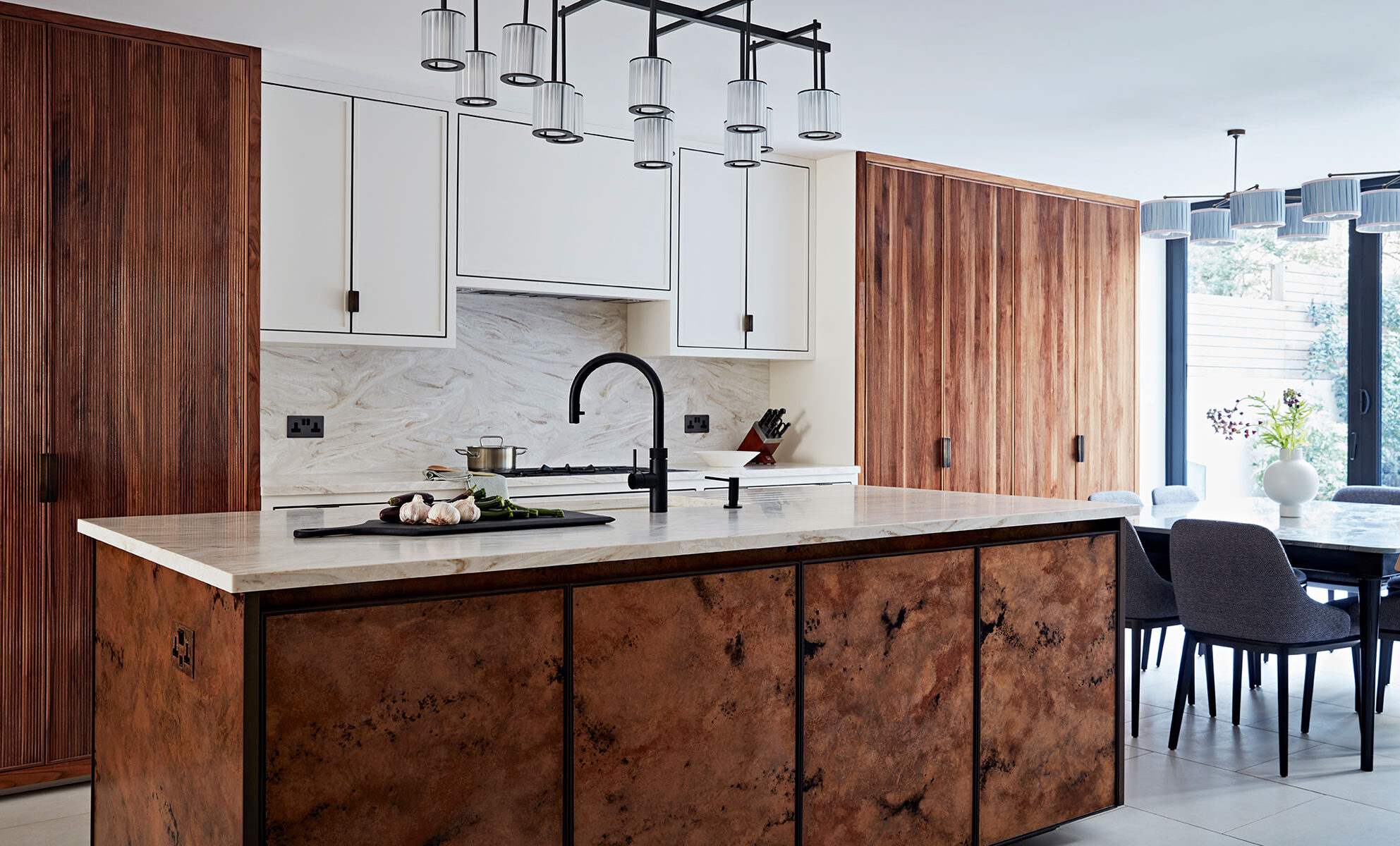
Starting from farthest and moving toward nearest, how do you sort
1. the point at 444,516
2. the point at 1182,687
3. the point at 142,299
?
the point at 1182,687
the point at 142,299
the point at 444,516

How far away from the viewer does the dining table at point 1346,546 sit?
3.37 m

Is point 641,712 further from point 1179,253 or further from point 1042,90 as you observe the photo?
point 1179,253

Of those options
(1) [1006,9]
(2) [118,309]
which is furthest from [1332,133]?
(2) [118,309]

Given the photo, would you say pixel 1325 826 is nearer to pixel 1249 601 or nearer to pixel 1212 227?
pixel 1249 601

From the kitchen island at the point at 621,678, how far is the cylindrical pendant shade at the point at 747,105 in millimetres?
978

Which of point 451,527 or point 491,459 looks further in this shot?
point 491,459

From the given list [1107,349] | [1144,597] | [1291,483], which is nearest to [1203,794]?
[1144,597]

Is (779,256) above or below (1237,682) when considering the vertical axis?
above

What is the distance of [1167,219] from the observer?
4.77m

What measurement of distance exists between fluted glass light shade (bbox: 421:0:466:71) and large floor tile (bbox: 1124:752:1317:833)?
8.91 feet

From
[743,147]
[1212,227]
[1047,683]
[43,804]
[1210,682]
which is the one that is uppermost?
[1212,227]

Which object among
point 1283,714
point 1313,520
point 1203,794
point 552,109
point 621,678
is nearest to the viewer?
point 621,678

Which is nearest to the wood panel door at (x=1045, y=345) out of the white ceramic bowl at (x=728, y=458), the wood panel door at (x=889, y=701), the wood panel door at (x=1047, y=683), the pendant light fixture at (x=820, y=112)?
the white ceramic bowl at (x=728, y=458)

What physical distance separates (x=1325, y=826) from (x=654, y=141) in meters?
2.60
